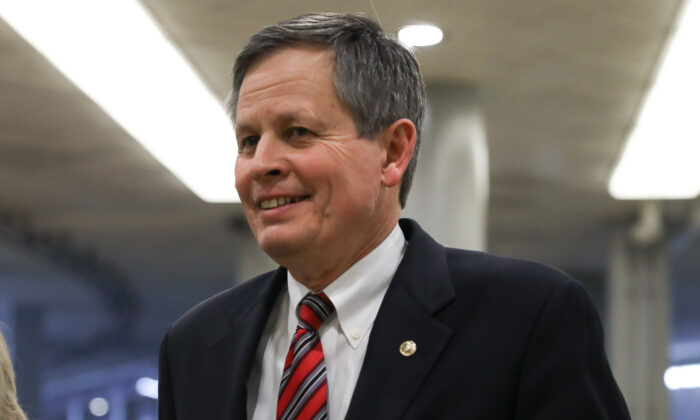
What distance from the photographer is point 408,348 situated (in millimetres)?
1912

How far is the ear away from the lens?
2037 millimetres

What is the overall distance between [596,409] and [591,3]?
4124mm

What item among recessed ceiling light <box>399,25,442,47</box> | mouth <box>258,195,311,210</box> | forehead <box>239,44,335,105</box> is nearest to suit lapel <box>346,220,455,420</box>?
mouth <box>258,195,311,210</box>

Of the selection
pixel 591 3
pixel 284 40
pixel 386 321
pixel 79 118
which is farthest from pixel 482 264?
pixel 79 118

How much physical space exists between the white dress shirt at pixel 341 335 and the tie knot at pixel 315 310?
1 cm

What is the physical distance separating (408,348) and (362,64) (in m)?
0.50

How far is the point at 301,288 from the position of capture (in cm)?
209

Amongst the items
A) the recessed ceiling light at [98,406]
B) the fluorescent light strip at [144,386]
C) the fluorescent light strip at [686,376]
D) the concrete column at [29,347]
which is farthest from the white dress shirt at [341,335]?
the fluorescent light strip at [144,386]

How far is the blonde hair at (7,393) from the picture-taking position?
7.37 feet

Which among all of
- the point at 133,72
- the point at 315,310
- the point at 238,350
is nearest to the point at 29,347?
the point at 133,72

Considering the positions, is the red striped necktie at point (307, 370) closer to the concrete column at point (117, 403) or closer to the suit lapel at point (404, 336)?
the suit lapel at point (404, 336)

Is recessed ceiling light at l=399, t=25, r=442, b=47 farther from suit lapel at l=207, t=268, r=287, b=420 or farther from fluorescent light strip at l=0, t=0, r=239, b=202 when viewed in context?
suit lapel at l=207, t=268, r=287, b=420

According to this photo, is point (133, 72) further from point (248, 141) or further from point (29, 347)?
point (29, 347)

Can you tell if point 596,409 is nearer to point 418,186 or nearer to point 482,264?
point 482,264
